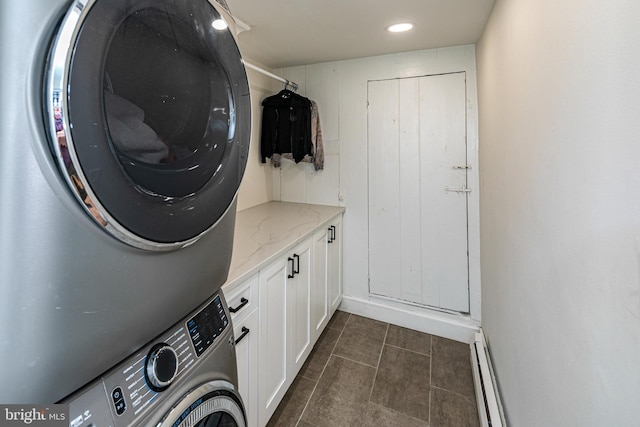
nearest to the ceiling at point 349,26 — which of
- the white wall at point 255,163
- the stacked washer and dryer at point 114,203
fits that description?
the white wall at point 255,163

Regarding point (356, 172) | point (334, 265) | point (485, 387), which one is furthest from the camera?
point (356, 172)

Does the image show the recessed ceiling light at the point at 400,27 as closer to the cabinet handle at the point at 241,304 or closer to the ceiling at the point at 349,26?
the ceiling at the point at 349,26

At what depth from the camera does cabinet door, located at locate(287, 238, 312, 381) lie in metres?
1.67

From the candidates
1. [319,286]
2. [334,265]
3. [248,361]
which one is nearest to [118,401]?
[248,361]

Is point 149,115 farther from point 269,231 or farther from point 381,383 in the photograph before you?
point 381,383

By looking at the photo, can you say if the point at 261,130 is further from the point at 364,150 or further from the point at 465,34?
the point at 465,34

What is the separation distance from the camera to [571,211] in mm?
742

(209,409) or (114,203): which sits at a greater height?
(114,203)

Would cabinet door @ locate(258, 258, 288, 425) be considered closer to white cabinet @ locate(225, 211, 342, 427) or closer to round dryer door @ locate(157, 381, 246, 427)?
white cabinet @ locate(225, 211, 342, 427)

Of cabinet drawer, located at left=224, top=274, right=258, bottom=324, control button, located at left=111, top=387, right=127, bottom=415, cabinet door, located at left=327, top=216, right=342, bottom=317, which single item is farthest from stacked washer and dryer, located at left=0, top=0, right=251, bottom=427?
cabinet door, located at left=327, top=216, right=342, bottom=317

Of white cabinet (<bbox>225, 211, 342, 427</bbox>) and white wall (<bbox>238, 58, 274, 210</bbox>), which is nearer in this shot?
white cabinet (<bbox>225, 211, 342, 427</bbox>)

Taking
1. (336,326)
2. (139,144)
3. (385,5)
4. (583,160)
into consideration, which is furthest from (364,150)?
(139,144)

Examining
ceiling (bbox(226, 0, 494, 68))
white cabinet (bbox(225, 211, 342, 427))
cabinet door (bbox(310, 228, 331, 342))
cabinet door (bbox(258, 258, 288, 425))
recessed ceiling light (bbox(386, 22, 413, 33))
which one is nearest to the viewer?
white cabinet (bbox(225, 211, 342, 427))

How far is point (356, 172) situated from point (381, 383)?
163cm
